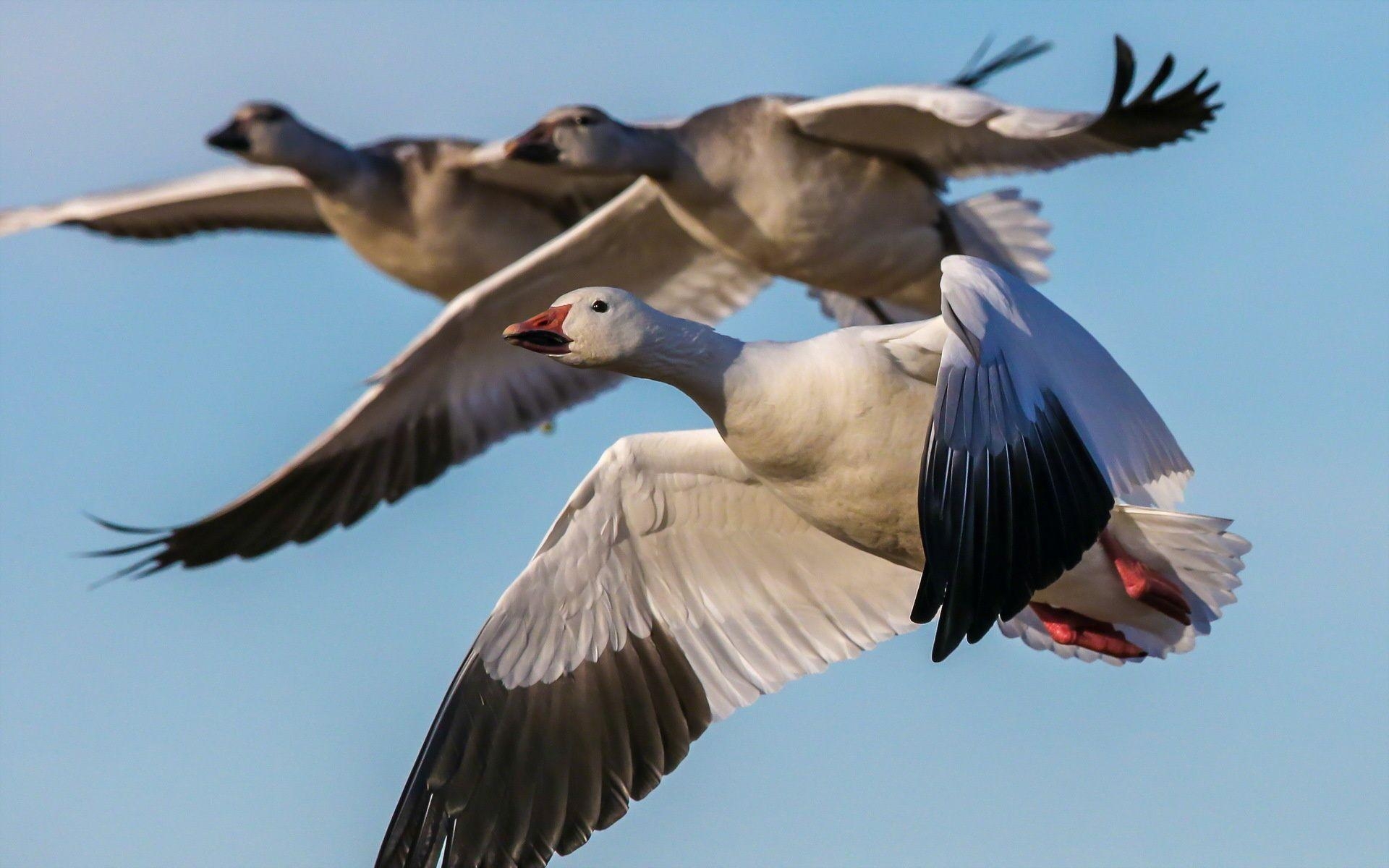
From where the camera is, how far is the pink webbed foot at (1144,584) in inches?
283

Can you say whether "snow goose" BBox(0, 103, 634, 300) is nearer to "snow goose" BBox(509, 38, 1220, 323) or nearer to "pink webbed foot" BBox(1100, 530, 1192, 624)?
"snow goose" BBox(509, 38, 1220, 323)

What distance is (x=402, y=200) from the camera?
1225cm

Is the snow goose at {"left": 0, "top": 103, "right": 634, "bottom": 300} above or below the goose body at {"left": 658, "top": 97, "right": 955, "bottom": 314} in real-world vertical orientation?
above

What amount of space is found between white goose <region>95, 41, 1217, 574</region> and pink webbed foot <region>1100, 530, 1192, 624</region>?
2641mm

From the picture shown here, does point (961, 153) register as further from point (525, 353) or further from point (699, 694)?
point (699, 694)

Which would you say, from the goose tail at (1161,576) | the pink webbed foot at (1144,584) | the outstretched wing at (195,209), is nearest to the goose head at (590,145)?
the outstretched wing at (195,209)

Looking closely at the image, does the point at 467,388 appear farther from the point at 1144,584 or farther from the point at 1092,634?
the point at 1144,584

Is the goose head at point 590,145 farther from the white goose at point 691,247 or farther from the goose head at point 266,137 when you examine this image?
the goose head at point 266,137

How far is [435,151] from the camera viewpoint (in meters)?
12.2

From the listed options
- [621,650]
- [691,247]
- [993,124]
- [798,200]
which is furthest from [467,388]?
[621,650]

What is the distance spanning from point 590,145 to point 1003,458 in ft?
17.6

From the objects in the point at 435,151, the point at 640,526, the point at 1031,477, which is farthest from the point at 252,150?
the point at 1031,477

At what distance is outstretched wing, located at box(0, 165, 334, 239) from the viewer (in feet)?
40.7

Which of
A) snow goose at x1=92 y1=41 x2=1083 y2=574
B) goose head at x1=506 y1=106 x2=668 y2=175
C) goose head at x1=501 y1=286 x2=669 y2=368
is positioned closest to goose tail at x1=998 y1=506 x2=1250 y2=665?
goose head at x1=501 y1=286 x2=669 y2=368
